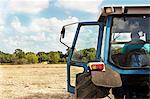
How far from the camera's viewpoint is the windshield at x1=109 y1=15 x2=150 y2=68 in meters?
5.25

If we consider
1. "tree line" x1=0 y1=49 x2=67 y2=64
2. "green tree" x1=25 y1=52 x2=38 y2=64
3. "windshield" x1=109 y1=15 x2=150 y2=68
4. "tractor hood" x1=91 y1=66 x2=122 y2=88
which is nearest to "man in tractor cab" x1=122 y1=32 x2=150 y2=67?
"windshield" x1=109 y1=15 x2=150 y2=68

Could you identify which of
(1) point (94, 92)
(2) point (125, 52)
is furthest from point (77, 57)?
(1) point (94, 92)

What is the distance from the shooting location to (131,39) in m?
5.36

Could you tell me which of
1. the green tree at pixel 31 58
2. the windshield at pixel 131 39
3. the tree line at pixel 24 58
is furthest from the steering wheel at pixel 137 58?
the green tree at pixel 31 58

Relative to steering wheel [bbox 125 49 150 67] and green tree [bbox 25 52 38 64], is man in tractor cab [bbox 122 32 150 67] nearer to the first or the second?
steering wheel [bbox 125 49 150 67]

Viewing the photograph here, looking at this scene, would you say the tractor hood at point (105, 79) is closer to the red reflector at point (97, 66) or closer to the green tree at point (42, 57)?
the red reflector at point (97, 66)

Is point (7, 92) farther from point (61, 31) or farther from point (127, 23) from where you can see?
point (127, 23)

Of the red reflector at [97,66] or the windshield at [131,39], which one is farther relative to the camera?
the windshield at [131,39]

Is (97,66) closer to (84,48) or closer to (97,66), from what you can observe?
(97,66)

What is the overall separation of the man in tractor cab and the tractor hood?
2.15 feet

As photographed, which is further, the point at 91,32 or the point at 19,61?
the point at 19,61

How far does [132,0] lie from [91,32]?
6.98ft

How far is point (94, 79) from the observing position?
15.0 ft

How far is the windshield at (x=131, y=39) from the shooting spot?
17.2 ft
